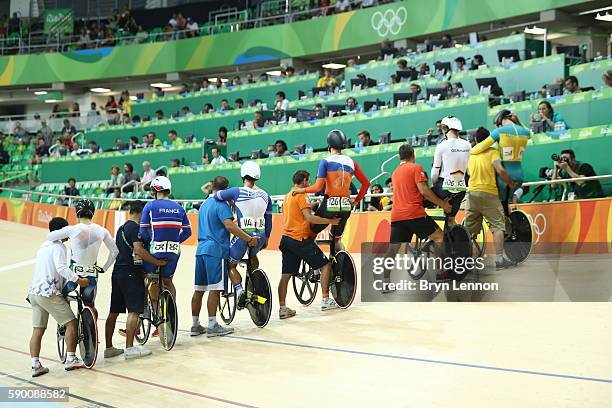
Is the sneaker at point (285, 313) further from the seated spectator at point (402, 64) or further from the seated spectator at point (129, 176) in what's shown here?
the seated spectator at point (129, 176)

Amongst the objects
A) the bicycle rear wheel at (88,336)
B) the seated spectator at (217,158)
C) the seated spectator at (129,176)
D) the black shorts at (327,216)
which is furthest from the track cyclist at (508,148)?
the seated spectator at (129,176)

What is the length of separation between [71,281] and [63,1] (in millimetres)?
33309

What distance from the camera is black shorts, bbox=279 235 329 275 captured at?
8.70 metres

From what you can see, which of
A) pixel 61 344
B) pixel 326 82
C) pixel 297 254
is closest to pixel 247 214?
pixel 297 254

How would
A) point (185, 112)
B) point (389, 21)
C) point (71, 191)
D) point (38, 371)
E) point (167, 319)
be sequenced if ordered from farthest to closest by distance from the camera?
point (185, 112), point (389, 21), point (71, 191), point (167, 319), point (38, 371)

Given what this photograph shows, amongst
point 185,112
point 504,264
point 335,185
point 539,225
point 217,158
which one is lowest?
point 504,264

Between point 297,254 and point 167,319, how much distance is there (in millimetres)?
1645

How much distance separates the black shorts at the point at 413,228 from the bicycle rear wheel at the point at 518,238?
142 cm

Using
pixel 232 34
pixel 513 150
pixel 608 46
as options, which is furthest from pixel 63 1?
pixel 513 150

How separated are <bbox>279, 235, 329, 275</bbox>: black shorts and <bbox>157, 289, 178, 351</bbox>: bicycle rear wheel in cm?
150

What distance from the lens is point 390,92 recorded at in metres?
18.5

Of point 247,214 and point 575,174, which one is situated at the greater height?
point 575,174

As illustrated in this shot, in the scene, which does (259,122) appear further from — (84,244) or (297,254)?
(84,244)

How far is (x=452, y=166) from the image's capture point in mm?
8750
